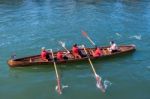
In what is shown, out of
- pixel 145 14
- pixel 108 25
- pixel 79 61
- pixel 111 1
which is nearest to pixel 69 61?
pixel 79 61

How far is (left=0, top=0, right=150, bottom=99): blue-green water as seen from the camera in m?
28.9

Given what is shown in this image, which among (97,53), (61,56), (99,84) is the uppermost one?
(61,56)

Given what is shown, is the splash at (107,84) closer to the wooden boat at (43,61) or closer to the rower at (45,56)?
the wooden boat at (43,61)

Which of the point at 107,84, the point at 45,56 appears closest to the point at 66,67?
the point at 45,56

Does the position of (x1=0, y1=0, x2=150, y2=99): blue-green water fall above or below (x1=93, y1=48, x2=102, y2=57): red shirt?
below

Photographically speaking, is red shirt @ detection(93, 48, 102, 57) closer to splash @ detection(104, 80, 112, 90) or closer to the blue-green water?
the blue-green water

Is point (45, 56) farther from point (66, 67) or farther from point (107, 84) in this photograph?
point (107, 84)

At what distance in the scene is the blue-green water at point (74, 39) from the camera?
94.7ft

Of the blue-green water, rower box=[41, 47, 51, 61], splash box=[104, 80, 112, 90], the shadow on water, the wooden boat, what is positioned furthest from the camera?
rower box=[41, 47, 51, 61]

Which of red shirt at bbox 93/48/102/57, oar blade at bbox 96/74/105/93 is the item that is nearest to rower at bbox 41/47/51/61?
red shirt at bbox 93/48/102/57

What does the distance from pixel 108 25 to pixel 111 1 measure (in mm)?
14870

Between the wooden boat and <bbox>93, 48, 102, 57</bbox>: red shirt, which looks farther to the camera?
<bbox>93, 48, 102, 57</bbox>: red shirt

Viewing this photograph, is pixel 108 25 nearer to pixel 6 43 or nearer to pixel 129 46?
pixel 129 46

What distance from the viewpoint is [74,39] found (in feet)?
128
